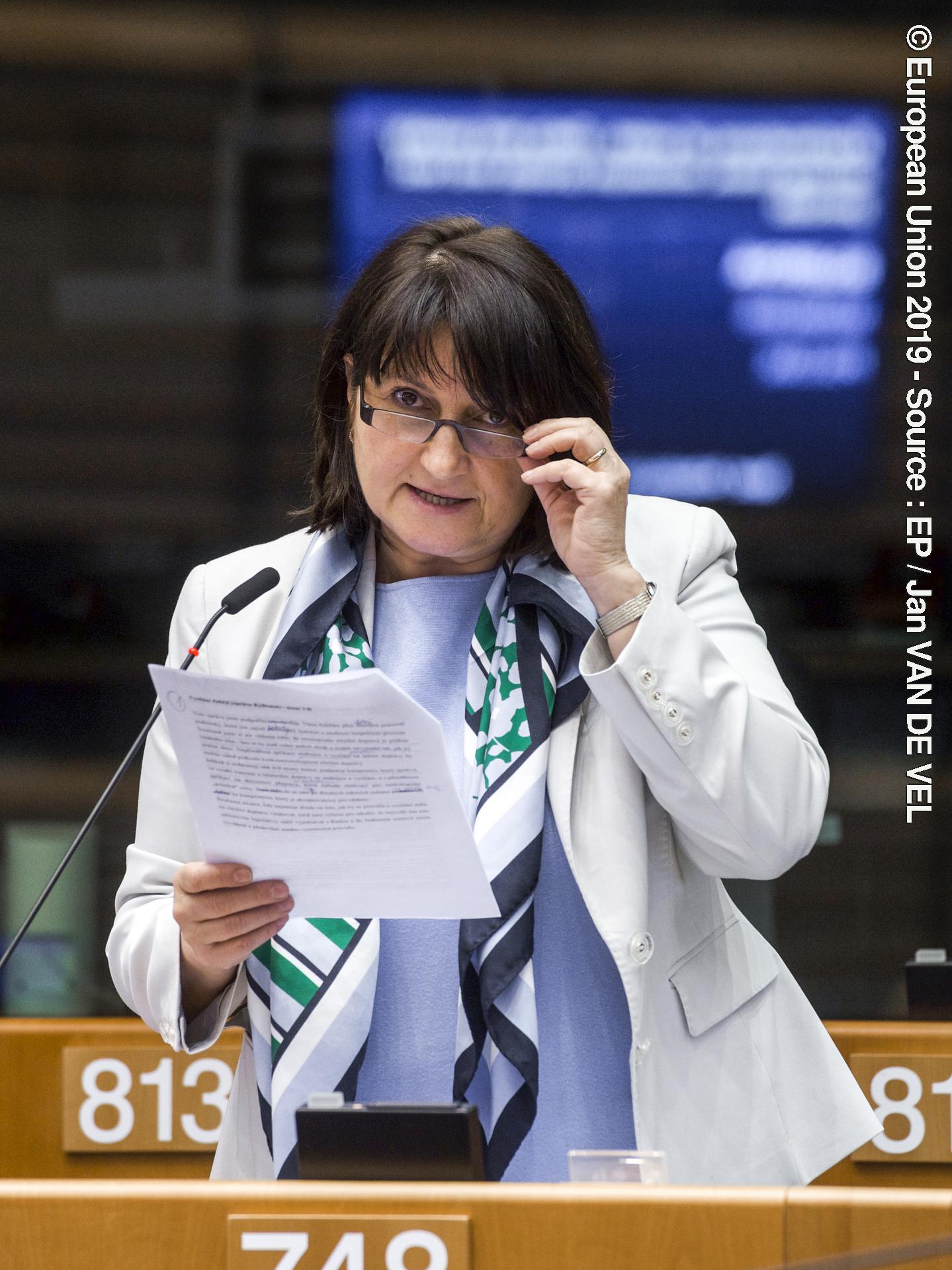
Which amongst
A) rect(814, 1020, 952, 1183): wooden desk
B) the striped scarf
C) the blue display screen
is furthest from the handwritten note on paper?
the blue display screen

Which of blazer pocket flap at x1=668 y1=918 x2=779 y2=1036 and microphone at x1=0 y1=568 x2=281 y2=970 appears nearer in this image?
microphone at x1=0 y1=568 x2=281 y2=970

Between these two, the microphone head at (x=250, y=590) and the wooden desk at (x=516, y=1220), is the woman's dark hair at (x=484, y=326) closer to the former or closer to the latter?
the microphone head at (x=250, y=590)

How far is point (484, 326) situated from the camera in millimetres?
1558

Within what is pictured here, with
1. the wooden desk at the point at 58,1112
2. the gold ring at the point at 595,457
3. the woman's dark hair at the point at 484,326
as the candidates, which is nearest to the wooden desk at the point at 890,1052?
the wooden desk at the point at 58,1112

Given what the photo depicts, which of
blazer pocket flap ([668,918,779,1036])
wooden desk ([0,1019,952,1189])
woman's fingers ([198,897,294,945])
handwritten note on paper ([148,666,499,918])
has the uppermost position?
handwritten note on paper ([148,666,499,918])

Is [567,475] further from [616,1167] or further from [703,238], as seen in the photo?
[703,238]

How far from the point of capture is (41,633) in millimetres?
3445

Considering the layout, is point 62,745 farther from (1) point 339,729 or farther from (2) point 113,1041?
(1) point 339,729

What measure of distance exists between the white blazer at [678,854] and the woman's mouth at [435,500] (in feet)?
0.48

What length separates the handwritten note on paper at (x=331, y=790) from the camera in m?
1.26

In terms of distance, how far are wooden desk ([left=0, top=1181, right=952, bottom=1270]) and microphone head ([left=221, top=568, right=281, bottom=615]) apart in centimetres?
51

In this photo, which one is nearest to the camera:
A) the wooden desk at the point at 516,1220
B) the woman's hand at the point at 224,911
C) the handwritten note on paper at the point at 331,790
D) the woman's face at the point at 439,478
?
the wooden desk at the point at 516,1220

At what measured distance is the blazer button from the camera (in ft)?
4.76

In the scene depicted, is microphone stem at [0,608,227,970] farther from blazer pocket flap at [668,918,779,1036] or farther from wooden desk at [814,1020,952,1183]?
wooden desk at [814,1020,952,1183]
